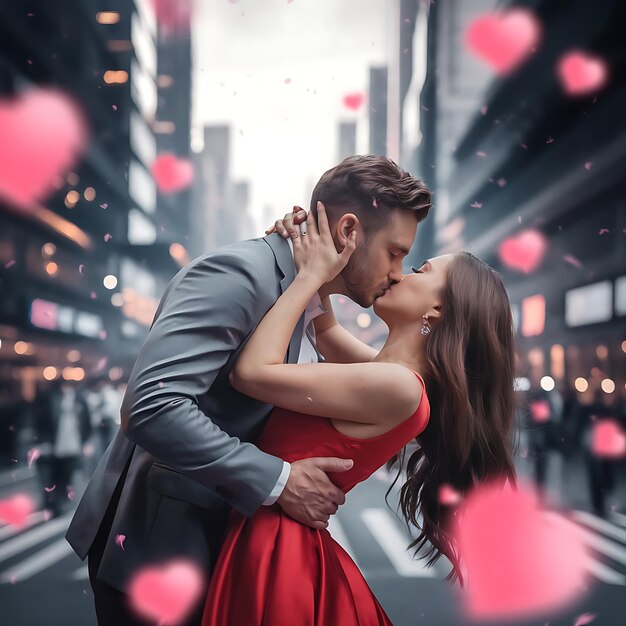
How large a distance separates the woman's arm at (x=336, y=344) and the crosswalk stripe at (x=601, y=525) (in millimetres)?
5425

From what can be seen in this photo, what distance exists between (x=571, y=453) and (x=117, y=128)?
2938 centimetres

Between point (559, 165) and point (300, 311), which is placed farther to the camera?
point (559, 165)

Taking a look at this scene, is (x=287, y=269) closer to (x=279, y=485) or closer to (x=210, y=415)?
(x=210, y=415)

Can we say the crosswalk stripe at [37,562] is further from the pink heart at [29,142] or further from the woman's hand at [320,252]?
the pink heart at [29,142]

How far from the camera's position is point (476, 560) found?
698cm

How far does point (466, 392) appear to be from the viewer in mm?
2064

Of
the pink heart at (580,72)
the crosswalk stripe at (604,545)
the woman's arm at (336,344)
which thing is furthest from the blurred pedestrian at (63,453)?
the pink heart at (580,72)

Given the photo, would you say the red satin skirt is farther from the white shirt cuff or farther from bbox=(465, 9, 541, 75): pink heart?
bbox=(465, 9, 541, 75): pink heart

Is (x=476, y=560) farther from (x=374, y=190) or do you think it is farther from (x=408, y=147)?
(x=408, y=147)

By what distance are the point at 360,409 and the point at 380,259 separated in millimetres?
436

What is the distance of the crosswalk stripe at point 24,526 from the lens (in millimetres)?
7438

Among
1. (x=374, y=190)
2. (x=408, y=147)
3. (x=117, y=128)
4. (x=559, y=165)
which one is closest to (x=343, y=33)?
(x=559, y=165)

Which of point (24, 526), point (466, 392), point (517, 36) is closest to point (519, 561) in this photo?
point (24, 526)

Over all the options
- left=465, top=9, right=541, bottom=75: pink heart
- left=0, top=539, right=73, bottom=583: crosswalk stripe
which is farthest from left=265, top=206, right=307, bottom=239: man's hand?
left=465, top=9, right=541, bottom=75: pink heart
